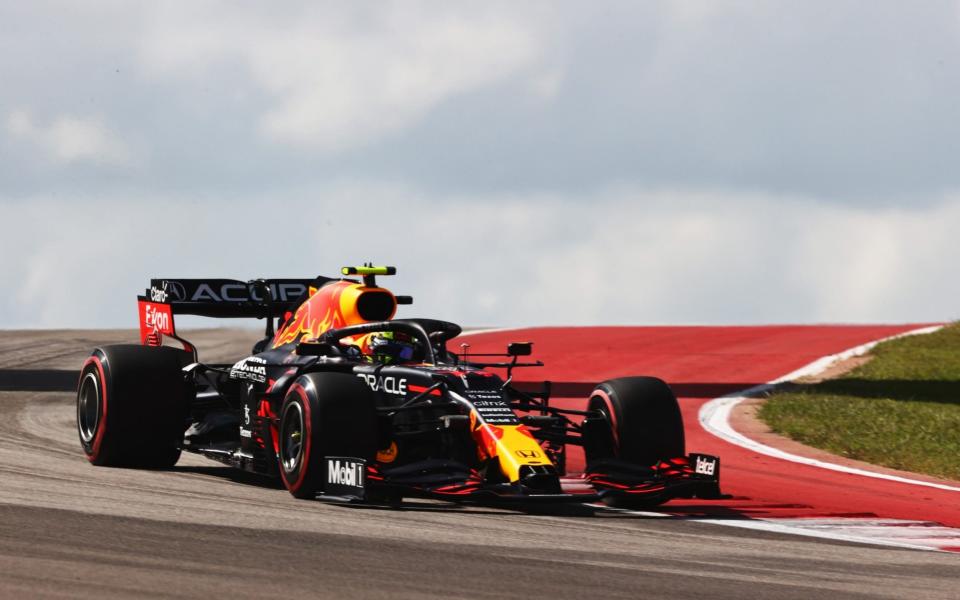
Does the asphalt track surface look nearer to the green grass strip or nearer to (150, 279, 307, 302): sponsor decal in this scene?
(150, 279, 307, 302): sponsor decal

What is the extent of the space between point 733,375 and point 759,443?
32.0 ft

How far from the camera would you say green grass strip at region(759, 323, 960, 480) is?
53.8 ft

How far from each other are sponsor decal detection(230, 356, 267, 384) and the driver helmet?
3.28 feet

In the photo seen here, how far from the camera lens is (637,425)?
11125 mm

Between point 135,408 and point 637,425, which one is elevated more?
point 135,408

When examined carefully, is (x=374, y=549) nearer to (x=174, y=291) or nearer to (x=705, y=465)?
(x=705, y=465)

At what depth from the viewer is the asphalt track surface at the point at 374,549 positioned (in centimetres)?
710

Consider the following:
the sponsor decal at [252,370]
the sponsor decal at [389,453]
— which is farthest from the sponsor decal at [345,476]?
the sponsor decal at [252,370]

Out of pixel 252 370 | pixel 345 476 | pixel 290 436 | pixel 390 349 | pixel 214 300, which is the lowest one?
pixel 345 476

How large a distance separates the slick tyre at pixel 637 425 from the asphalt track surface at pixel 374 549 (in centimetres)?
56

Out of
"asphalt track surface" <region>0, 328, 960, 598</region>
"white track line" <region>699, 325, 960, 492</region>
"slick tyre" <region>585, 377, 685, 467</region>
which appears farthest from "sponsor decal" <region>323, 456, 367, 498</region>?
"white track line" <region>699, 325, 960, 492</region>

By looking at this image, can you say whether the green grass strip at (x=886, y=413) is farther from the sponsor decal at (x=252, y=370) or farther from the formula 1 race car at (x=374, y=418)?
the sponsor decal at (x=252, y=370)

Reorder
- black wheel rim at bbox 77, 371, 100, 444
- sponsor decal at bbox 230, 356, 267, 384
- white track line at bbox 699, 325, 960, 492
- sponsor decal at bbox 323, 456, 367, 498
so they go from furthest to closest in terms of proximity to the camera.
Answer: white track line at bbox 699, 325, 960, 492
black wheel rim at bbox 77, 371, 100, 444
sponsor decal at bbox 230, 356, 267, 384
sponsor decal at bbox 323, 456, 367, 498

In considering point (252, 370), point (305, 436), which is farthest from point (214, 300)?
point (305, 436)
